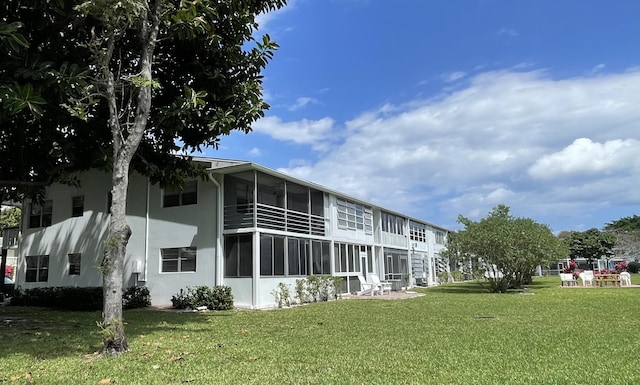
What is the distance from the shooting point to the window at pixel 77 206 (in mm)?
21250

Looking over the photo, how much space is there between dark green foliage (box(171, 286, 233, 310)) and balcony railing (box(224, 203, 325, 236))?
96.0 inches

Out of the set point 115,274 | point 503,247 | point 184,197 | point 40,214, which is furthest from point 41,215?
point 503,247

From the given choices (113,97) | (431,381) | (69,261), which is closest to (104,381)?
(431,381)

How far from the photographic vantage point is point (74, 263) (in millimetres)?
20922

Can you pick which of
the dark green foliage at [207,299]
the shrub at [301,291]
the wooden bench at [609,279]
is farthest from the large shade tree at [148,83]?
the wooden bench at [609,279]

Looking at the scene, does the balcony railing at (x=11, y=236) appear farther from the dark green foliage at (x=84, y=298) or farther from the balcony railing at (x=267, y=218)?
the balcony railing at (x=267, y=218)

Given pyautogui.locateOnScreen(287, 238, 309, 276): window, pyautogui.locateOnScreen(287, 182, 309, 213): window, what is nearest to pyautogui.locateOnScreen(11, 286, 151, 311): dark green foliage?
pyautogui.locateOnScreen(287, 238, 309, 276): window

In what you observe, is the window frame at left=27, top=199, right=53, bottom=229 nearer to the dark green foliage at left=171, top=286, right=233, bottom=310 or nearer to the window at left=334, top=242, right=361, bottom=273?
the dark green foliage at left=171, top=286, right=233, bottom=310

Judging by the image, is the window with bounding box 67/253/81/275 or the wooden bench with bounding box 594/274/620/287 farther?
the wooden bench with bounding box 594/274/620/287

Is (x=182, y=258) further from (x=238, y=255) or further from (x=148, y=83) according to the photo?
(x=148, y=83)

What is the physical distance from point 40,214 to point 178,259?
9.15 metres

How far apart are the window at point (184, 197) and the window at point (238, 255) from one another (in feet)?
7.29

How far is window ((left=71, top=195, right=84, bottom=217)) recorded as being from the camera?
2125 cm

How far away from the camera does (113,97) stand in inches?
311
